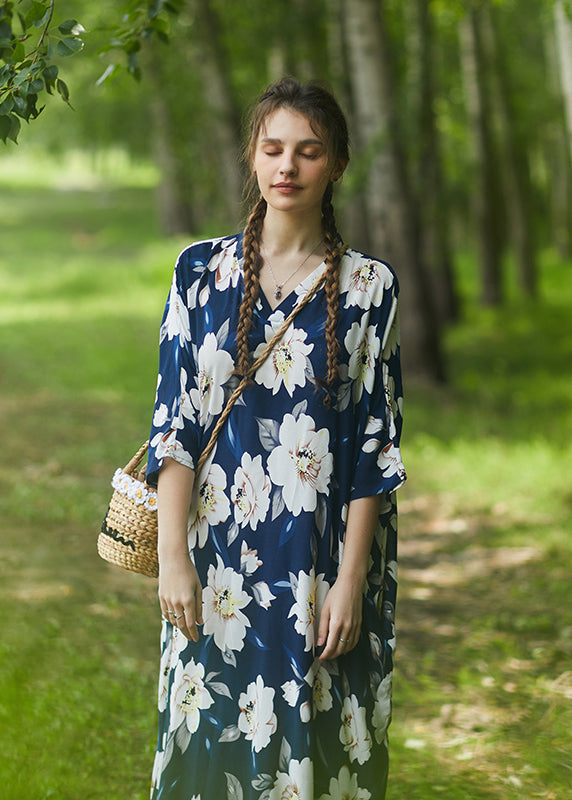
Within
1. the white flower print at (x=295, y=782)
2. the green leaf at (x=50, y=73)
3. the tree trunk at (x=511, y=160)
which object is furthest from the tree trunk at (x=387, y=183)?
the white flower print at (x=295, y=782)

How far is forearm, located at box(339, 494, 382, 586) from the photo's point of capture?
8.46ft

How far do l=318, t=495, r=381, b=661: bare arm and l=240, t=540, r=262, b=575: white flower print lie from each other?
0.68 ft

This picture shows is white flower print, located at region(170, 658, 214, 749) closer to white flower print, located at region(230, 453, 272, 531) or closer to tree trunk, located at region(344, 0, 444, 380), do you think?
white flower print, located at region(230, 453, 272, 531)

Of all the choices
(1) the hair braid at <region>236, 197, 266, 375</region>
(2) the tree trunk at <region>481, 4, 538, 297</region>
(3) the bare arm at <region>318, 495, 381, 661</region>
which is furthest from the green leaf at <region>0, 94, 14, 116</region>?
(2) the tree trunk at <region>481, 4, 538, 297</region>

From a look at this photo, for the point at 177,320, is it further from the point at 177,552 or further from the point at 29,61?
the point at 29,61

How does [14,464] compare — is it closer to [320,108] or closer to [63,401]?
[63,401]

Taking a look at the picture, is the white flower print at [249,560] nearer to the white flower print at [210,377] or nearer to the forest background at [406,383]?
the white flower print at [210,377]

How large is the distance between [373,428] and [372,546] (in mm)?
341

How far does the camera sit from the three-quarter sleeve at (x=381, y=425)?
2615mm

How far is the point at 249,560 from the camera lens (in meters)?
2.64

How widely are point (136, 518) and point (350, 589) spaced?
613 mm

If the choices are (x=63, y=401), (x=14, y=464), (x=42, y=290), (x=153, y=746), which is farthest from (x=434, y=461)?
(x=42, y=290)

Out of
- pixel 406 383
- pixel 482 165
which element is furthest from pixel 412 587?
pixel 482 165

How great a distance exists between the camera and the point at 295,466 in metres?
2.61
